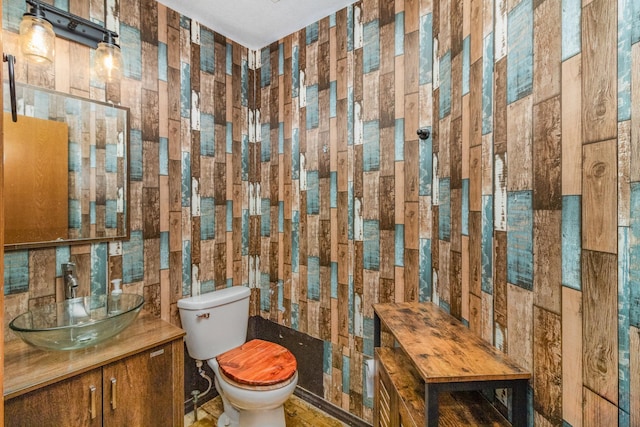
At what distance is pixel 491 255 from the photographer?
1068 mm

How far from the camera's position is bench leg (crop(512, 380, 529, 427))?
862 mm

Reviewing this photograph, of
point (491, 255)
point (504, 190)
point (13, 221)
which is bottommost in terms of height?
point (491, 255)

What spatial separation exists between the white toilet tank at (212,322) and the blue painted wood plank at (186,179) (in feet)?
1.99

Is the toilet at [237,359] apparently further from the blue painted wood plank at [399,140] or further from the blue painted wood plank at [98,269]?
the blue painted wood plank at [399,140]

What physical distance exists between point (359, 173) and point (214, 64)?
124cm

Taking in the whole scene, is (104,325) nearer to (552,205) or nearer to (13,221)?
(13,221)

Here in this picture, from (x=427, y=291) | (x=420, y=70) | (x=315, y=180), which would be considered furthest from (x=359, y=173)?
(x=427, y=291)

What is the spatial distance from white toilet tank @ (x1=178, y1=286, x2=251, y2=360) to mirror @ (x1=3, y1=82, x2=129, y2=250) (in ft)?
1.90

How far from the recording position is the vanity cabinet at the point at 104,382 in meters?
1.10

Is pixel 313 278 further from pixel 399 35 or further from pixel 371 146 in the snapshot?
pixel 399 35

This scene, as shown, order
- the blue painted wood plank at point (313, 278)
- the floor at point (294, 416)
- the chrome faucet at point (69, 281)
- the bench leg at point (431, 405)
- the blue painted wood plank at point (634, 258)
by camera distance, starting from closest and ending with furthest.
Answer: the blue painted wood plank at point (634, 258) → the bench leg at point (431, 405) → the chrome faucet at point (69, 281) → the floor at point (294, 416) → the blue painted wood plank at point (313, 278)

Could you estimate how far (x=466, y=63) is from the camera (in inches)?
49.1

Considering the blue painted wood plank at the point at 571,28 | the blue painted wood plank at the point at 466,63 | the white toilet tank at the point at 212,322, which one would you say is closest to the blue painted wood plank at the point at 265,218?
the white toilet tank at the point at 212,322

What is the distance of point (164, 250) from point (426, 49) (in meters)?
1.81
